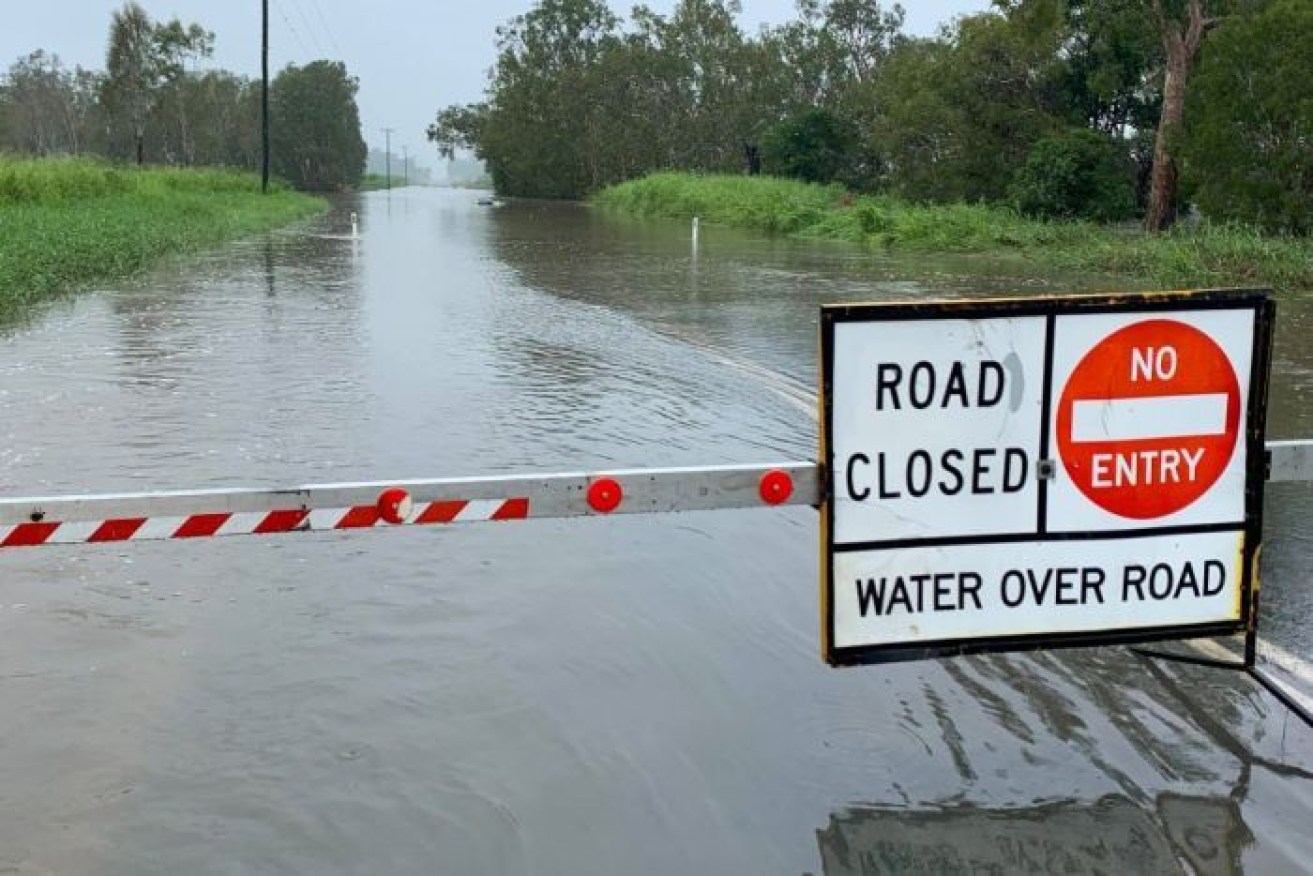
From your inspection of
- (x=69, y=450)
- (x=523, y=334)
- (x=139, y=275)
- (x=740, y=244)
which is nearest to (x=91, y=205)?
(x=139, y=275)

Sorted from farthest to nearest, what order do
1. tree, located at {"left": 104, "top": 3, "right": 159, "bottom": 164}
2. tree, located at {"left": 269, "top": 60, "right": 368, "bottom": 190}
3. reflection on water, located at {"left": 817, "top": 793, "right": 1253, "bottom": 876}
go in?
tree, located at {"left": 269, "top": 60, "right": 368, "bottom": 190}
tree, located at {"left": 104, "top": 3, "right": 159, "bottom": 164}
reflection on water, located at {"left": 817, "top": 793, "right": 1253, "bottom": 876}

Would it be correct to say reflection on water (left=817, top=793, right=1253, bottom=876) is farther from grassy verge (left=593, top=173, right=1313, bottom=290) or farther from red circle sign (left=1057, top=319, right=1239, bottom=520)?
grassy verge (left=593, top=173, right=1313, bottom=290)

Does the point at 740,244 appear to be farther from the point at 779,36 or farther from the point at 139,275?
the point at 779,36

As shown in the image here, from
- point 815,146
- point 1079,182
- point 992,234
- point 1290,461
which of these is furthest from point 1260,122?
point 815,146

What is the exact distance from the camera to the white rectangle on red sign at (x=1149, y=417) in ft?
13.4

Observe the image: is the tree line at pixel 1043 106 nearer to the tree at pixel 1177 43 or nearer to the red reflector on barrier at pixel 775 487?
Result: the tree at pixel 1177 43

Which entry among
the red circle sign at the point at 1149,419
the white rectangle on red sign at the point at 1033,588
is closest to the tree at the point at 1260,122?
the red circle sign at the point at 1149,419

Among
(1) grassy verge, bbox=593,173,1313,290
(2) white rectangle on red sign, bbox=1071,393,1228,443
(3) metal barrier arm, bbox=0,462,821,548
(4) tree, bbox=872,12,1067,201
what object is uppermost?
(4) tree, bbox=872,12,1067,201

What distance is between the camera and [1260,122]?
21.9 meters

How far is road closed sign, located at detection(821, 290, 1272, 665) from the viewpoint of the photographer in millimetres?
4000

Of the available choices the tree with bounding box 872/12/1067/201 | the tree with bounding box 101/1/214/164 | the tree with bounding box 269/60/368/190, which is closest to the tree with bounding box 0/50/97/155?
the tree with bounding box 269/60/368/190

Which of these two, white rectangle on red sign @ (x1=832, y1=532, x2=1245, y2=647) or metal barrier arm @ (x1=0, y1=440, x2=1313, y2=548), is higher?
metal barrier arm @ (x1=0, y1=440, x2=1313, y2=548)

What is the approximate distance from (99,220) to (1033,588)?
81.8 feet

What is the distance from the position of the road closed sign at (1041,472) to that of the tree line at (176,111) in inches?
2511
